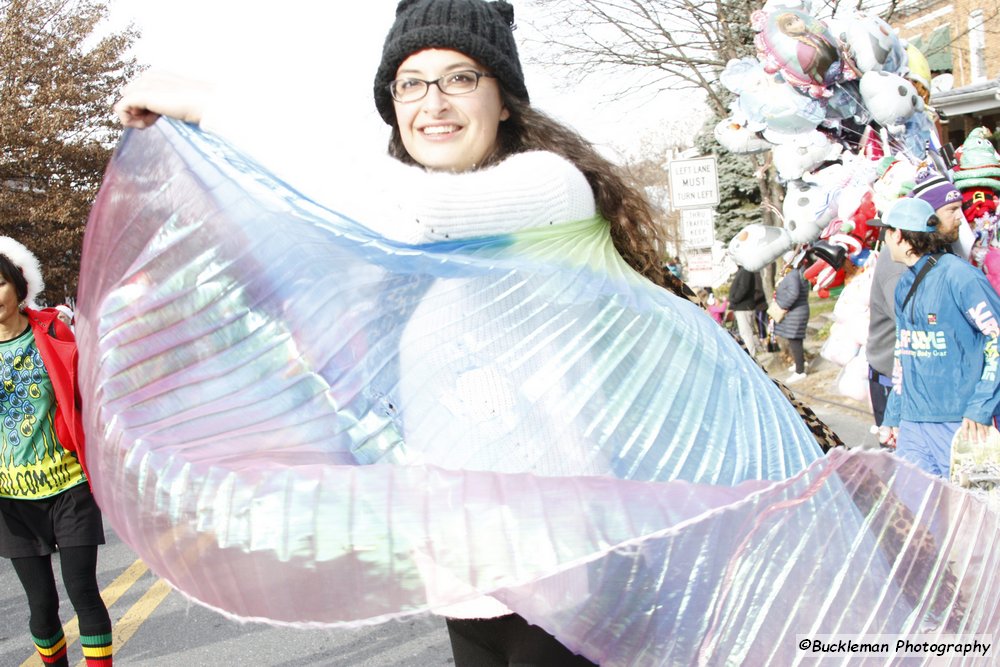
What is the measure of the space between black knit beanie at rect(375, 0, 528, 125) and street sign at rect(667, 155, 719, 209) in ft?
36.3

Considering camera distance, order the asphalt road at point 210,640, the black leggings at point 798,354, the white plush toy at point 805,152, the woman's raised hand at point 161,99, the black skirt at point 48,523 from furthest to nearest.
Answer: the black leggings at point 798,354 → the white plush toy at point 805,152 → the asphalt road at point 210,640 → the black skirt at point 48,523 → the woman's raised hand at point 161,99

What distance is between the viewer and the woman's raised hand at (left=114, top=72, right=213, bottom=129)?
5.85 feet

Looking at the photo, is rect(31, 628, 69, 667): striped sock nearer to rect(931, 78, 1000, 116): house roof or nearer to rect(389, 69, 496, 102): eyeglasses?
rect(389, 69, 496, 102): eyeglasses

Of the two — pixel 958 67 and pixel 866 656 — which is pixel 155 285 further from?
pixel 958 67

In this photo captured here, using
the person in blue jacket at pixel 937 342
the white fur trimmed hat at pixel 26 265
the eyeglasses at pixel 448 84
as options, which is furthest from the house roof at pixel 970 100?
the eyeglasses at pixel 448 84

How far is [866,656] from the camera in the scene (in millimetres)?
1519

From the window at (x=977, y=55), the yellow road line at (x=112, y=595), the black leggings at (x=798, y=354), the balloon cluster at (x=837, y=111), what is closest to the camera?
the yellow road line at (x=112, y=595)

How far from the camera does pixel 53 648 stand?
3.74 m

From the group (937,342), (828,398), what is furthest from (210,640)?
(828,398)

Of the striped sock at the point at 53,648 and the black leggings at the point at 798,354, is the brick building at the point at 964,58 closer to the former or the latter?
the black leggings at the point at 798,354

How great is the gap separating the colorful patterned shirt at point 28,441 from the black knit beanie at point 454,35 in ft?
8.18

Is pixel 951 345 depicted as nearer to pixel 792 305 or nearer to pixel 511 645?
pixel 511 645

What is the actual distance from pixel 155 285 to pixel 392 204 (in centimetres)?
51

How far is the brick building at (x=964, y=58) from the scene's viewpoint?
60.0 ft
